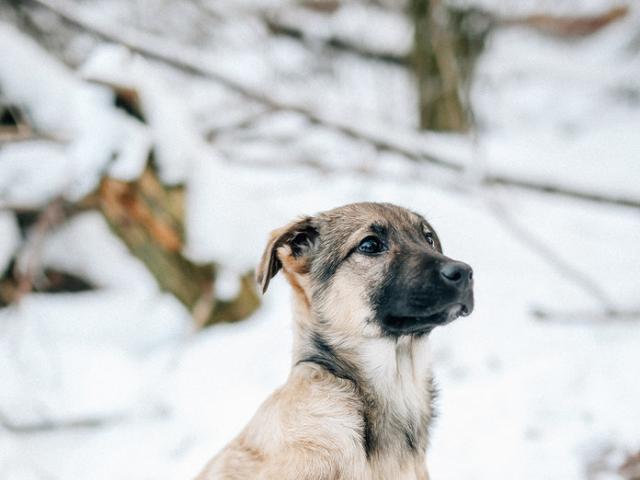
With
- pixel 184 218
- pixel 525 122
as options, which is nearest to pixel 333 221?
pixel 184 218

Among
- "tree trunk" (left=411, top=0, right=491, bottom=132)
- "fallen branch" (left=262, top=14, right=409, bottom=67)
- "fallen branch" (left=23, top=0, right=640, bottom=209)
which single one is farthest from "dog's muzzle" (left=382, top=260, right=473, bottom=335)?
"fallen branch" (left=262, top=14, right=409, bottom=67)

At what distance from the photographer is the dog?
2.75 metres

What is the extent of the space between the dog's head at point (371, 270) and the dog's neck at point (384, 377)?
3.9 inches

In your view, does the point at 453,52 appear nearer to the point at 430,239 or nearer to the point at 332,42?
the point at 332,42

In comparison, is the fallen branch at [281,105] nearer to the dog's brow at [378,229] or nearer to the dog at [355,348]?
the dog at [355,348]

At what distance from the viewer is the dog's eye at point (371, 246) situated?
3.30 metres

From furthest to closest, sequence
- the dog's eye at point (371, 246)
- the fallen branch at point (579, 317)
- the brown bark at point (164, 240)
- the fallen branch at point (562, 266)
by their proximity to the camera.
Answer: the brown bark at point (164, 240) < the fallen branch at point (579, 317) < the fallen branch at point (562, 266) < the dog's eye at point (371, 246)

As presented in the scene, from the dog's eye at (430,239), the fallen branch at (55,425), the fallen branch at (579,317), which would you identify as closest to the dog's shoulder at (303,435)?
the dog's eye at (430,239)

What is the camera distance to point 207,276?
597 centimetres

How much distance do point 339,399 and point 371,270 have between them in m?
0.72

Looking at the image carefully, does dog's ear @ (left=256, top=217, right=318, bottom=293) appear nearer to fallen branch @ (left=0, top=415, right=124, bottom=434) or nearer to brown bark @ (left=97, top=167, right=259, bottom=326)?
brown bark @ (left=97, top=167, right=259, bottom=326)

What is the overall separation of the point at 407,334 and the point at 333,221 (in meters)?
0.82

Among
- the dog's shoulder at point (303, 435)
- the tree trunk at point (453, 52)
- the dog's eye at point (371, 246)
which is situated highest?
the tree trunk at point (453, 52)

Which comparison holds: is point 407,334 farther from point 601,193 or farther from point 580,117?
point 580,117
